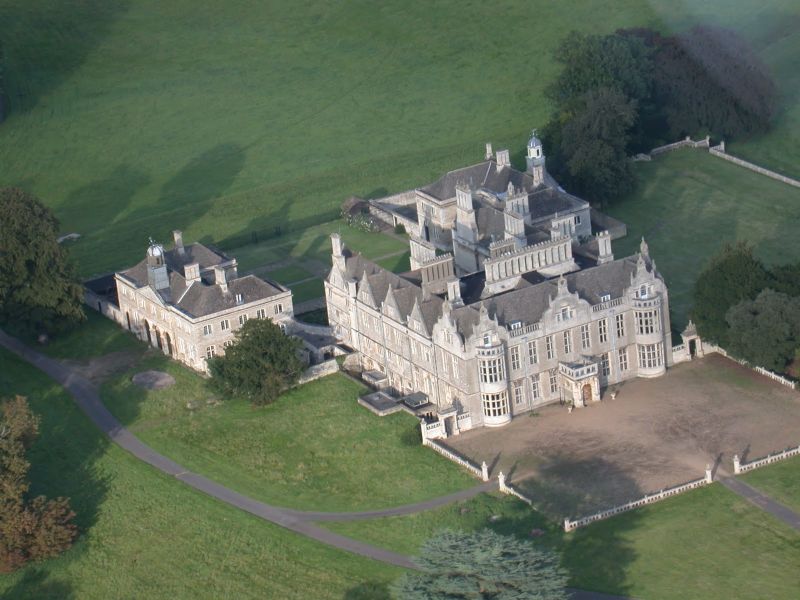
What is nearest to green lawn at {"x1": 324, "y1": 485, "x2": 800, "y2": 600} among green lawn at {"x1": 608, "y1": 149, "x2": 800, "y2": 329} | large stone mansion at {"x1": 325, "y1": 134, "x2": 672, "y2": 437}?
large stone mansion at {"x1": 325, "y1": 134, "x2": 672, "y2": 437}

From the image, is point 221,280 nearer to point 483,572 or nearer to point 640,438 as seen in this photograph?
point 640,438

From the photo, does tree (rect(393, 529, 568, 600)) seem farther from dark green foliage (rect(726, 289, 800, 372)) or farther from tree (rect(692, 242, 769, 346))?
tree (rect(692, 242, 769, 346))

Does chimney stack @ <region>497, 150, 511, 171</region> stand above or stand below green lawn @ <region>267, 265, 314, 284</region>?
above

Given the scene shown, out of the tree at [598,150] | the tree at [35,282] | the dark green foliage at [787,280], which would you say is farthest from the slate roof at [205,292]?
the dark green foliage at [787,280]

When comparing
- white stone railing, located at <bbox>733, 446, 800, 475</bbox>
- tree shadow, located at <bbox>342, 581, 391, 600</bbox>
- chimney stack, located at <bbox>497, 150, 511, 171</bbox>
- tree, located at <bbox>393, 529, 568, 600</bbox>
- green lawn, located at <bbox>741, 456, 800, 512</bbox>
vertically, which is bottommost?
green lawn, located at <bbox>741, 456, 800, 512</bbox>

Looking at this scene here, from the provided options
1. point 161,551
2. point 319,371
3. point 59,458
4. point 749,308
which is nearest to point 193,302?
point 319,371

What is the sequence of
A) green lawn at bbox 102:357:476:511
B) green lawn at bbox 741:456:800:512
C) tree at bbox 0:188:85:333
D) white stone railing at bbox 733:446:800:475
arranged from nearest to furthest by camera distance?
green lawn at bbox 741:456:800:512 → white stone railing at bbox 733:446:800:475 → green lawn at bbox 102:357:476:511 → tree at bbox 0:188:85:333

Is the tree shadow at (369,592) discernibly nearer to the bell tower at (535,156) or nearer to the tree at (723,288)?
the tree at (723,288)
